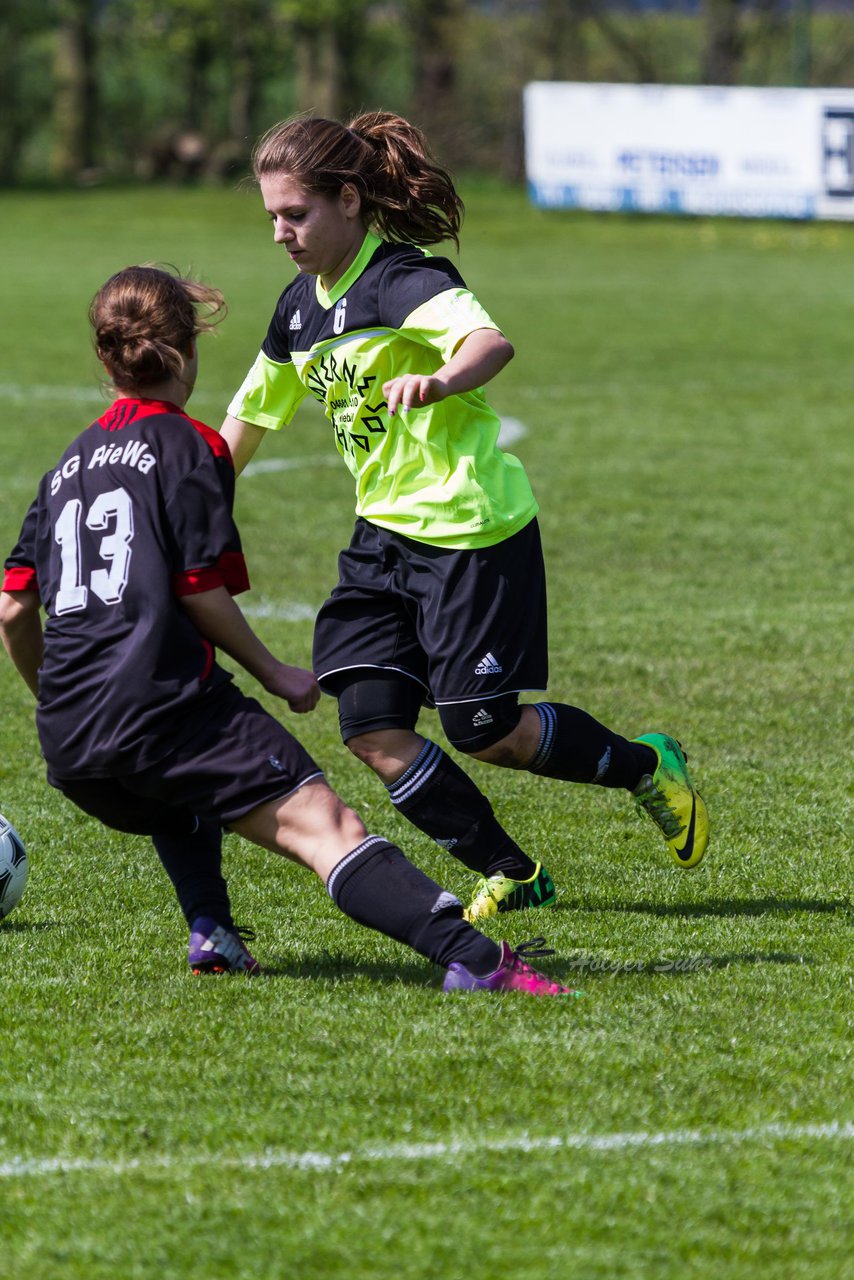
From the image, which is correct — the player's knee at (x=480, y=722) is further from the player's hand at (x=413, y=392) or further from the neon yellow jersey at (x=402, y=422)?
the player's hand at (x=413, y=392)

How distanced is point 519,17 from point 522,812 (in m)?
36.2

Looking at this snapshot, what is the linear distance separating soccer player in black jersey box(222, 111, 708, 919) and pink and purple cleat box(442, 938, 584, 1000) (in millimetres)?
595

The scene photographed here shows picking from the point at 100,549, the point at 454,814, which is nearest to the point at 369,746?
the point at 454,814

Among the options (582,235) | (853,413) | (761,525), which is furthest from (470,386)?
(582,235)

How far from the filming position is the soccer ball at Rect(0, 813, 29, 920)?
13.9 ft

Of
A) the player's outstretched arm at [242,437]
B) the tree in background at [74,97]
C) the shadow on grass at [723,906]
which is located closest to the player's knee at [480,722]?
the shadow on grass at [723,906]

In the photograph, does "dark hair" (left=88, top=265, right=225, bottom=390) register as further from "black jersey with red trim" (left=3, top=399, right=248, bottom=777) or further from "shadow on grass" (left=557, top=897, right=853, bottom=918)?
"shadow on grass" (left=557, top=897, right=853, bottom=918)

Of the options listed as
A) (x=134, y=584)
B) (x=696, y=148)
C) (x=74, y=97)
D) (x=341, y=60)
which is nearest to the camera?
(x=134, y=584)

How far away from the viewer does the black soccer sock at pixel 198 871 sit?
387 cm

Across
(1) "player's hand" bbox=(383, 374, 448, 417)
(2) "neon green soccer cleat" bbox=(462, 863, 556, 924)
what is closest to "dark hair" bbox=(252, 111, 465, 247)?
(1) "player's hand" bbox=(383, 374, 448, 417)

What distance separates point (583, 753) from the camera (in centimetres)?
436

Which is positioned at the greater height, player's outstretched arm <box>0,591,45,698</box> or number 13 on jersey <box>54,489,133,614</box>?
number 13 on jersey <box>54,489,133,614</box>

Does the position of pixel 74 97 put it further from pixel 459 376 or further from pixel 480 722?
pixel 459 376

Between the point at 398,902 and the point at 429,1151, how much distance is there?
2.14ft
